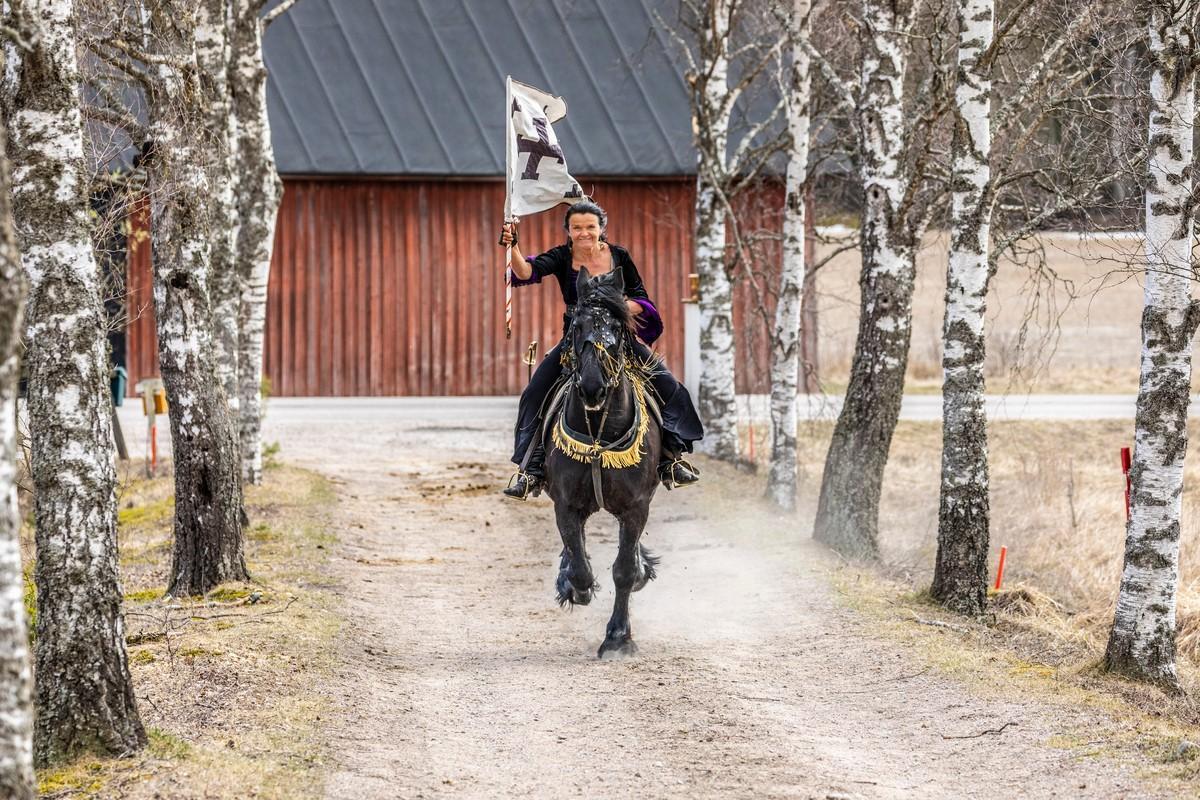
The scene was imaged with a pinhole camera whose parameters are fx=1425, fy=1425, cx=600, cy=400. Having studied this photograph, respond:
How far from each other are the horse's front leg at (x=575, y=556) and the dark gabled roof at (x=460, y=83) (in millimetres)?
19460

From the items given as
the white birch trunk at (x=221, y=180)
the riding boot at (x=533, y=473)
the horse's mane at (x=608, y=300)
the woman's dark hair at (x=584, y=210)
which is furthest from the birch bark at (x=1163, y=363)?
the white birch trunk at (x=221, y=180)

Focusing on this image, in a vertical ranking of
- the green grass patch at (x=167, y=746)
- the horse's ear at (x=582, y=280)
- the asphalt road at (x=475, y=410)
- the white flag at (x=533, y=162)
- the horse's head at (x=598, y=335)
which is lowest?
the green grass patch at (x=167, y=746)

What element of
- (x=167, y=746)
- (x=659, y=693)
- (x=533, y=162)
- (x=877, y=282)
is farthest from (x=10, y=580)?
(x=877, y=282)

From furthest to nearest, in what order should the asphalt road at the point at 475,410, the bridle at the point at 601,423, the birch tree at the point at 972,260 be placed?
the asphalt road at the point at 475,410
the birch tree at the point at 972,260
the bridle at the point at 601,423

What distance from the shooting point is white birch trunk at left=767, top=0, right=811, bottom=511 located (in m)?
17.4

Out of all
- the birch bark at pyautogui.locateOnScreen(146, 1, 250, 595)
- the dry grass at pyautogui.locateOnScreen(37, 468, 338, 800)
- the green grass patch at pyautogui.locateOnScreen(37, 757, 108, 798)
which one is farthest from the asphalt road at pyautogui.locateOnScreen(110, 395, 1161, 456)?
the green grass patch at pyautogui.locateOnScreen(37, 757, 108, 798)

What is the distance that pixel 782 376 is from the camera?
1766cm

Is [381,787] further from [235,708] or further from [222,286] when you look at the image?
[222,286]

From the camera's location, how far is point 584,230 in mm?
10359

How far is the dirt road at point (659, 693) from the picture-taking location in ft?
23.9

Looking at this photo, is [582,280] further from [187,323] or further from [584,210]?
[187,323]

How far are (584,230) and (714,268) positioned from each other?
10.5 meters

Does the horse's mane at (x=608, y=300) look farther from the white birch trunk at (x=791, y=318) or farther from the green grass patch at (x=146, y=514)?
the white birch trunk at (x=791, y=318)

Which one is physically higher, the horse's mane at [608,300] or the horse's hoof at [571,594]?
the horse's mane at [608,300]
